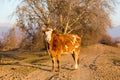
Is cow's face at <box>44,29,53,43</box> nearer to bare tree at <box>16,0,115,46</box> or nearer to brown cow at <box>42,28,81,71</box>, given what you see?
brown cow at <box>42,28,81,71</box>

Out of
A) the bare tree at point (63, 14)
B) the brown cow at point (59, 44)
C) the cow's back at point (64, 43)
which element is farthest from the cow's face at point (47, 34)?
the bare tree at point (63, 14)

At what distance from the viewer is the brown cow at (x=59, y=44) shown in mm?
19672

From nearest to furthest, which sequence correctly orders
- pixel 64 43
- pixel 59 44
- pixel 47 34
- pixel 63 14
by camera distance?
pixel 47 34 → pixel 59 44 → pixel 64 43 → pixel 63 14

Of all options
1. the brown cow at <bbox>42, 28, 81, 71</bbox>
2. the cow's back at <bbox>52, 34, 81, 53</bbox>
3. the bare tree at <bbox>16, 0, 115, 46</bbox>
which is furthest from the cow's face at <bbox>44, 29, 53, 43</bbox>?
the bare tree at <bbox>16, 0, 115, 46</bbox>

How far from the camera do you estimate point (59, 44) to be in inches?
802

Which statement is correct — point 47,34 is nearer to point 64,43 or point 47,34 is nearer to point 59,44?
point 59,44

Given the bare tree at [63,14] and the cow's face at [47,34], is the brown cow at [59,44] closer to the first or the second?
the cow's face at [47,34]

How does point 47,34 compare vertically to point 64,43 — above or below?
above

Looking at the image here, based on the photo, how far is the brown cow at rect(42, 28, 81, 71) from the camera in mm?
19672

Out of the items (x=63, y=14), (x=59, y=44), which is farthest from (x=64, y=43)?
(x=63, y=14)

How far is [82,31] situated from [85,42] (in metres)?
9.14

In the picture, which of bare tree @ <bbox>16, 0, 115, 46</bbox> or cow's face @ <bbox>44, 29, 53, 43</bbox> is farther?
bare tree @ <bbox>16, 0, 115, 46</bbox>

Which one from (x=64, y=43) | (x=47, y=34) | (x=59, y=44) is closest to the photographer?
(x=47, y=34)

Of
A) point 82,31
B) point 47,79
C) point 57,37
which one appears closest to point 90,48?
point 82,31
